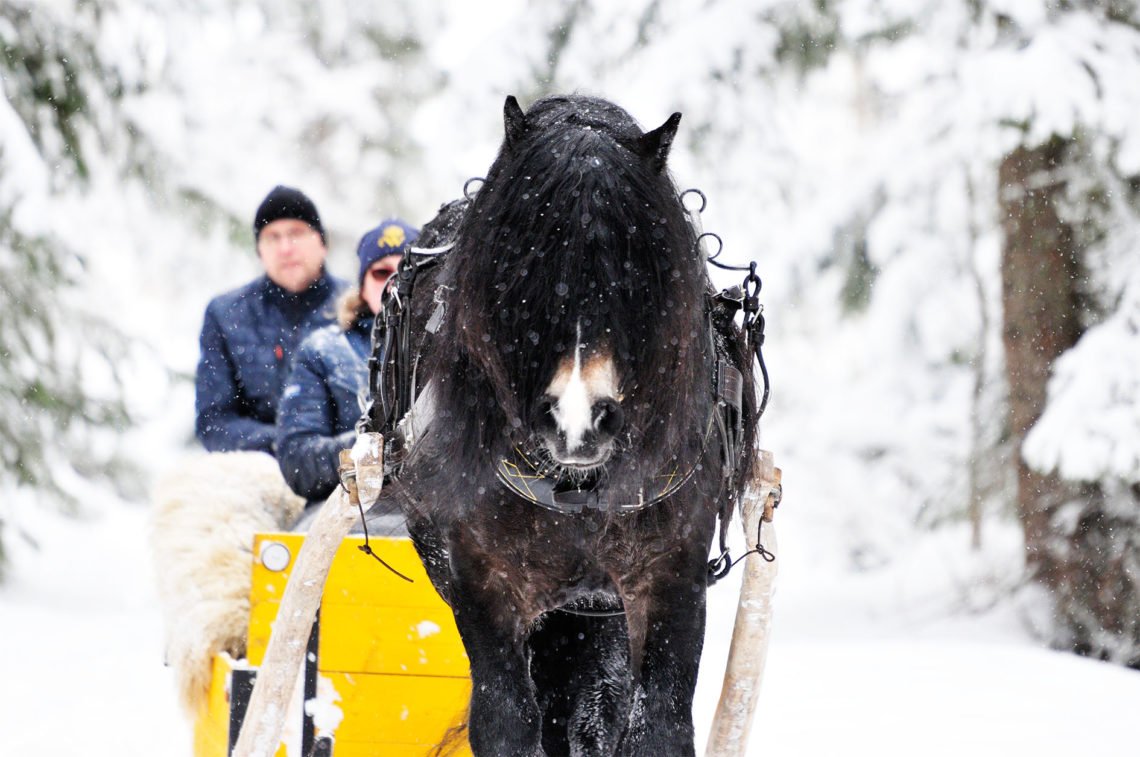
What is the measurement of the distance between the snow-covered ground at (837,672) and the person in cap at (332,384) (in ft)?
4.89

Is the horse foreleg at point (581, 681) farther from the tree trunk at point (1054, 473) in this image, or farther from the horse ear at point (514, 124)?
the tree trunk at point (1054, 473)

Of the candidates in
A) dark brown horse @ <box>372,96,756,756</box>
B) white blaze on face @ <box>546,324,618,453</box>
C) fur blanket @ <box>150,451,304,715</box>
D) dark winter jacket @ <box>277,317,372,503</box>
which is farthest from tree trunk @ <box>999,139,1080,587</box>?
white blaze on face @ <box>546,324,618,453</box>

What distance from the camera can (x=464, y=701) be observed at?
320 cm

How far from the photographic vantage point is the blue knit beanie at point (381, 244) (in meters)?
3.91

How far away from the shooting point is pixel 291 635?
2.72 meters

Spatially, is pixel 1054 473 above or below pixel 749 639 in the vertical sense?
above

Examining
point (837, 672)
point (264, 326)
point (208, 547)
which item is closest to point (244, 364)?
point (264, 326)

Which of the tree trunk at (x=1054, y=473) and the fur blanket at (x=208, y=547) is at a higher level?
the tree trunk at (x=1054, y=473)

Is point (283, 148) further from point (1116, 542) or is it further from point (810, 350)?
point (1116, 542)

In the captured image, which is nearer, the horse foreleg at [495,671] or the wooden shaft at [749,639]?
→ the horse foreleg at [495,671]

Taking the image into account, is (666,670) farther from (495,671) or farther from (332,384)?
(332,384)

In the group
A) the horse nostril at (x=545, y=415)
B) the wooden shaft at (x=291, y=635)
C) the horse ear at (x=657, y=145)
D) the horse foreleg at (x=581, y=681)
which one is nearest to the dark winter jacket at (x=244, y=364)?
the wooden shaft at (x=291, y=635)

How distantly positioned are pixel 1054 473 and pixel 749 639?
428 centimetres

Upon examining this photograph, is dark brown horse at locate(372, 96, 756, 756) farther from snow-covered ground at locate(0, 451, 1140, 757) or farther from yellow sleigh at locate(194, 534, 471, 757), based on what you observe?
snow-covered ground at locate(0, 451, 1140, 757)
